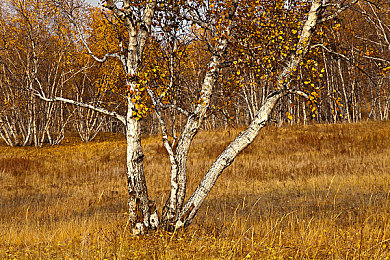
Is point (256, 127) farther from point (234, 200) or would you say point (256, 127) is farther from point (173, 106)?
point (234, 200)

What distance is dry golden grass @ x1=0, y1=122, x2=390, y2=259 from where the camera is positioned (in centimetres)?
494

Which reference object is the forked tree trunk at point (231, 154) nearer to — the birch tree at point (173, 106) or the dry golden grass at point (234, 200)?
the birch tree at point (173, 106)

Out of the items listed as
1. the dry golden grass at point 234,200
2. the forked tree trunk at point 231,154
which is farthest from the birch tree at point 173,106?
the dry golden grass at point 234,200

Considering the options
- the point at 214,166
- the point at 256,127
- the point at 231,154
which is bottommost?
the point at 214,166

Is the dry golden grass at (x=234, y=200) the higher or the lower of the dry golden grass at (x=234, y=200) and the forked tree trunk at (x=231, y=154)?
A: the lower

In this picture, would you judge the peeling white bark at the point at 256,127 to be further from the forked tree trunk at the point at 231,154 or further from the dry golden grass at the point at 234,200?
the dry golden grass at the point at 234,200

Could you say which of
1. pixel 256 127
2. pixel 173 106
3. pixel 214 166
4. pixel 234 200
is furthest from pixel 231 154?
pixel 234 200

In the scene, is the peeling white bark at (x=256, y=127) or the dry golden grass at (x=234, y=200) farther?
the peeling white bark at (x=256, y=127)

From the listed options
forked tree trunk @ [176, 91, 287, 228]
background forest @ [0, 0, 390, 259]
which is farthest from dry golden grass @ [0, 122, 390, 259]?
forked tree trunk @ [176, 91, 287, 228]

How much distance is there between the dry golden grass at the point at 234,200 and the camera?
194 inches

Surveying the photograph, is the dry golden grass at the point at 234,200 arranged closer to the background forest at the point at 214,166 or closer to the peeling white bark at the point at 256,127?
Answer: the background forest at the point at 214,166

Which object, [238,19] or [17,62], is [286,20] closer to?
[238,19]

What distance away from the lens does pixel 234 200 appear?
1013 cm

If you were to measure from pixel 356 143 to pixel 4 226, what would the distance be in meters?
16.7
